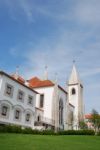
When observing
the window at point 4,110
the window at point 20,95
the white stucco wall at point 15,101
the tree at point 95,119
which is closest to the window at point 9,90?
the white stucco wall at point 15,101

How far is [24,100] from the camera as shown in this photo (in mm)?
42219

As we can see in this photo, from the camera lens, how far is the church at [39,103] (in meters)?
37.7

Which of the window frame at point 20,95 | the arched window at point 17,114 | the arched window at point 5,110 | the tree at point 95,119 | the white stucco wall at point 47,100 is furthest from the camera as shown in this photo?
the tree at point 95,119

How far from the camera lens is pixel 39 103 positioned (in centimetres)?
5538

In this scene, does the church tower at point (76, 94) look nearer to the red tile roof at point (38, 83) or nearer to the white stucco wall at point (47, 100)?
the white stucco wall at point (47, 100)

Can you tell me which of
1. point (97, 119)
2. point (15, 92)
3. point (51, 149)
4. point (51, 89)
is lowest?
point (51, 149)

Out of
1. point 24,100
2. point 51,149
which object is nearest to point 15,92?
point 24,100

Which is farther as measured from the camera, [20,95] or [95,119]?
[95,119]

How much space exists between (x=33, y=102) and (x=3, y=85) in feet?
35.7

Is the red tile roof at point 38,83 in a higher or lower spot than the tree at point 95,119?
higher

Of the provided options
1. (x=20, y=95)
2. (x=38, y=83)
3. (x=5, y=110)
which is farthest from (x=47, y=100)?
(x=5, y=110)

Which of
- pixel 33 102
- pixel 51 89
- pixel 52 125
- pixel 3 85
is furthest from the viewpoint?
pixel 51 89

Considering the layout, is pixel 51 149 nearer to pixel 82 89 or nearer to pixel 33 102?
pixel 33 102

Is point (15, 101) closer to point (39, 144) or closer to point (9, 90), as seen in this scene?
point (9, 90)
